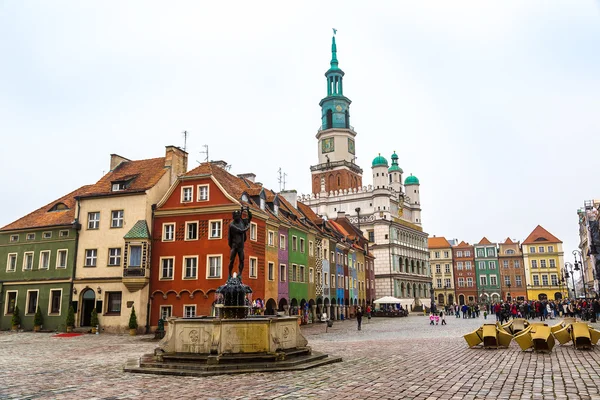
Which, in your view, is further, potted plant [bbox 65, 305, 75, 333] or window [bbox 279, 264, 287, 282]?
window [bbox 279, 264, 287, 282]

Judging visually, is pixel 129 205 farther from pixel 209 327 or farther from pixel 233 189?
Answer: pixel 209 327

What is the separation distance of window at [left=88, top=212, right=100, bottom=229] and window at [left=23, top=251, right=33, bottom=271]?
5220 mm

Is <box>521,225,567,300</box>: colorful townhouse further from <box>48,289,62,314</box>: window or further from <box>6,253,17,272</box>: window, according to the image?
<box>6,253,17,272</box>: window

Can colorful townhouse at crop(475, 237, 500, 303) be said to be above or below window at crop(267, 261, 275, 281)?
above

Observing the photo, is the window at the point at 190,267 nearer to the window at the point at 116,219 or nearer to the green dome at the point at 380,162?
the window at the point at 116,219

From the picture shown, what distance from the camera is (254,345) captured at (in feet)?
47.0

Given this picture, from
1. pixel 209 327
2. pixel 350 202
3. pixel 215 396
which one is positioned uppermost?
pixel 350 202

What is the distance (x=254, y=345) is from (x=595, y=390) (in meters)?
8.29

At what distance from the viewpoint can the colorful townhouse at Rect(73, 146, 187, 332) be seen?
3416cm

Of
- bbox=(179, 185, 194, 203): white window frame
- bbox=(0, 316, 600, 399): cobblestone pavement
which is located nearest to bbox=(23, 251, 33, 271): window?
bbox=(179, 185, 194, 203): white window frame

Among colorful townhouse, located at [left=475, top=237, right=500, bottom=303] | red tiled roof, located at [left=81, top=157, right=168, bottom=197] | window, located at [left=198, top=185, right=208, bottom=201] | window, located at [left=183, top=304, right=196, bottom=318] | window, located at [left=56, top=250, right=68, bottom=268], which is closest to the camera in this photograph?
window, located at [left=183, top=304, right=196, bottom=318]

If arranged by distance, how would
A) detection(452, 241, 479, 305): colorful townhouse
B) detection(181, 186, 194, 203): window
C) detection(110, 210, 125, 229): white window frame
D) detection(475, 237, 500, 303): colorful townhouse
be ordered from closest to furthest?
detection(181, 186, 194, 203): window
detection(110, 210, 125, 229): white window frame
detection(475, 237, 500, 303): colorful townhouse
detection(452, 241, 479, 305): colorful townhouse

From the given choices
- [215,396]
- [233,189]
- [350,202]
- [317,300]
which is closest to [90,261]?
[233,189]

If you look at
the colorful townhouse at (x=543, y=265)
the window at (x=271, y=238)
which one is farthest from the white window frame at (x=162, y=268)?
the colorful townhouse at (x=543, y=265)
